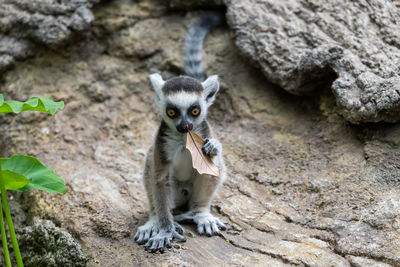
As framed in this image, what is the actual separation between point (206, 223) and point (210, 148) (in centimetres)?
80

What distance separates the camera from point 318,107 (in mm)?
5137

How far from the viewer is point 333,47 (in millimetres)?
4586

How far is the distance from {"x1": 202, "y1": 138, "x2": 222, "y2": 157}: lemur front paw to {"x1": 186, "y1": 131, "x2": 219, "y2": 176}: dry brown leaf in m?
0.03

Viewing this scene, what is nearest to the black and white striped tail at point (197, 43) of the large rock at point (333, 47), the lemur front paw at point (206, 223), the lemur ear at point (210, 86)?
the large rock at point (333, 47)

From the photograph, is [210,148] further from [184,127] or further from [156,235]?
Result: [156,235]

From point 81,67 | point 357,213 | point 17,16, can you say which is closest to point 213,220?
point 357,213

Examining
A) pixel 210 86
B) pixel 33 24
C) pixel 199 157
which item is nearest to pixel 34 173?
pixel 199 157

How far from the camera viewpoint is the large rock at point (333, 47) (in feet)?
14.0

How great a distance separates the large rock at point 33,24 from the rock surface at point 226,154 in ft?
0.81

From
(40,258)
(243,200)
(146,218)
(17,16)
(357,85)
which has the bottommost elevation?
(40,258)

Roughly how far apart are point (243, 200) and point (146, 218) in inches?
42.0

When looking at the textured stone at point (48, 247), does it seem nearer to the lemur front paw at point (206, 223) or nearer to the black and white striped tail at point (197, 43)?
the lemur front paw at point (206, 223)

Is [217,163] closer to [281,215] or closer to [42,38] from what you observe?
[281,215]

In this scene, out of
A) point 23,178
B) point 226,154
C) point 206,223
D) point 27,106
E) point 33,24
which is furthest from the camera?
point 33,24
